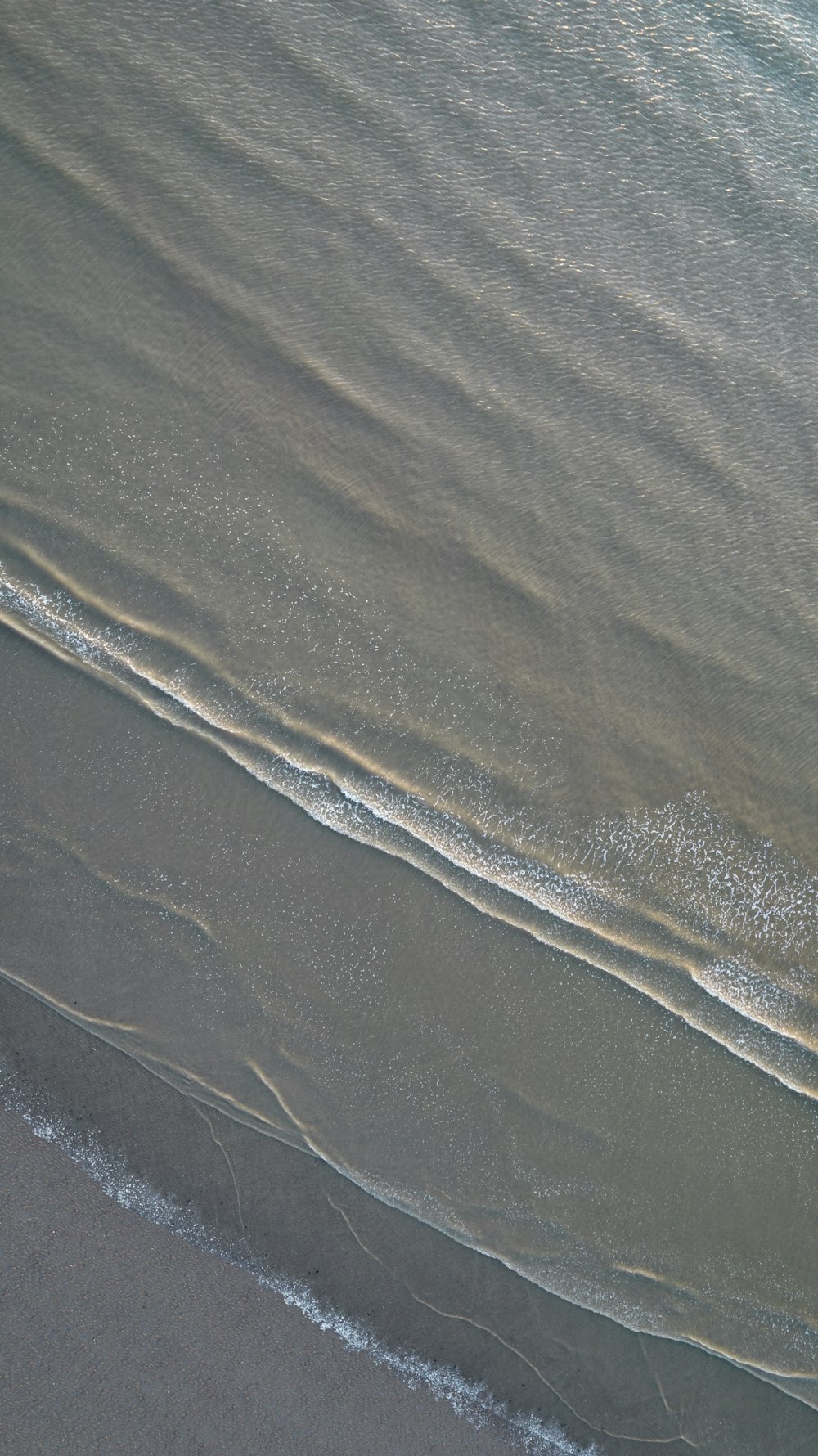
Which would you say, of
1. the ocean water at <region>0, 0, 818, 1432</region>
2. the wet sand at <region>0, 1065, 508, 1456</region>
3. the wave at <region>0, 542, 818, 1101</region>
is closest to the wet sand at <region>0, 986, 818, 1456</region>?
the wet sand at <region>0, 1065, 508, 1456</region>

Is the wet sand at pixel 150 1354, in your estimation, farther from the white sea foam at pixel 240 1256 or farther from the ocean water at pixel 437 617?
the ocean water at pixel 437 617

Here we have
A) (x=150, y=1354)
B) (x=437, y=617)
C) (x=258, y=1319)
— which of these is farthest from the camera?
(x=437, y=617)

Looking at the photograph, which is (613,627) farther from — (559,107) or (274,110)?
(274,110)

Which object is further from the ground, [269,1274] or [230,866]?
[230,866]

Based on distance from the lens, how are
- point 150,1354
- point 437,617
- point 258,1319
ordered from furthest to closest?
point 437,617 → point 258,1319 → point 150,1354

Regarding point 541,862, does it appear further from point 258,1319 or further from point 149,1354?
point 149,1354

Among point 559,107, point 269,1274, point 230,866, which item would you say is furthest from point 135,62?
point 269,1274

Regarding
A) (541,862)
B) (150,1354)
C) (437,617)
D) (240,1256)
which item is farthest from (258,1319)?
(437,617)

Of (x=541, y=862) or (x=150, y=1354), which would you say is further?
(x=541, y=862)
